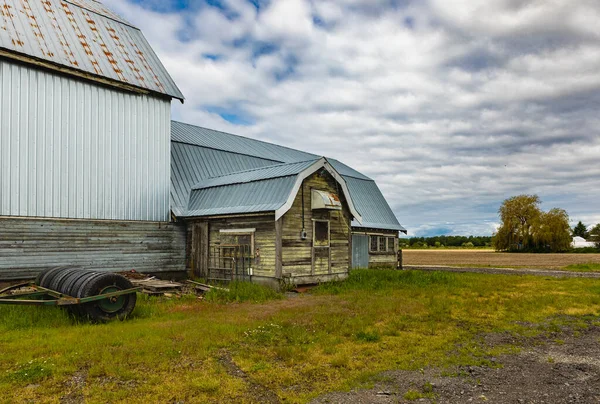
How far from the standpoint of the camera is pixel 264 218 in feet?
56.7

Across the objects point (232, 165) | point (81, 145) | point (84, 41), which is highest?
point (84, 41)

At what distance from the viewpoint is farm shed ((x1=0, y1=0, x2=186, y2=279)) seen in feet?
49.6

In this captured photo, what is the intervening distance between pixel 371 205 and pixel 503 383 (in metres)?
24.9

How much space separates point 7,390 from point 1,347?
275 centimetres

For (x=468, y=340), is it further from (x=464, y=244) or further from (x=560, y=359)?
(x=464, y=244)

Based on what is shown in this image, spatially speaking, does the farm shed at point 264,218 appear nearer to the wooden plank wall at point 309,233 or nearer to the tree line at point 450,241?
the wooden plank wall at point 309,233

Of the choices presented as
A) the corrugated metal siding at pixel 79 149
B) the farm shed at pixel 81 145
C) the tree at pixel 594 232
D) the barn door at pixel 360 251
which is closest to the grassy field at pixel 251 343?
the farm shed at pixel 81 145

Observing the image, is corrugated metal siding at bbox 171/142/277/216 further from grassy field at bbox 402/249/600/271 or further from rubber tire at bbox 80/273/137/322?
grassy field at bbox 402/249/600/271

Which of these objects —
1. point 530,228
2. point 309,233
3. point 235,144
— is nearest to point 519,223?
point 530,228

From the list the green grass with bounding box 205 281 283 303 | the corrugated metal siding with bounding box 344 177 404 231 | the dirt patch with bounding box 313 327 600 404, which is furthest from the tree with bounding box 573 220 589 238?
the dirt patch with bounding box 313 327 600 404

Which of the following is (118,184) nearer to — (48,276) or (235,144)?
(48,276)

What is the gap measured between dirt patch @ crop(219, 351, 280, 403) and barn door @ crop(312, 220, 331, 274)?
34.3 ft

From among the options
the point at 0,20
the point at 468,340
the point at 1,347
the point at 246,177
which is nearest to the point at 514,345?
the point at 468,340

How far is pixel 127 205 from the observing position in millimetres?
17922
